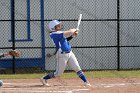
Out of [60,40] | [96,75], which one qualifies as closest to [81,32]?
[96,75]

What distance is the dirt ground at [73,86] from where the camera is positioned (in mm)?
12297

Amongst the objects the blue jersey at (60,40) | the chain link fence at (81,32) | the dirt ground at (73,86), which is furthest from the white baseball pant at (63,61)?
the chain link fence at (81,32)

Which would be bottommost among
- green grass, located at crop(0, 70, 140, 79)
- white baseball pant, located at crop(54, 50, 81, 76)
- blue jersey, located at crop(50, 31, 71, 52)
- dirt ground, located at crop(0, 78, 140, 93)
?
green grass, located at crop(0, 70, 140, 79)

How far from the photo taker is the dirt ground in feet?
40.3

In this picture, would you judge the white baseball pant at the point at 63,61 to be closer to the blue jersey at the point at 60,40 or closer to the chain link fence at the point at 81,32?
the blue jersey at the point at 60,40

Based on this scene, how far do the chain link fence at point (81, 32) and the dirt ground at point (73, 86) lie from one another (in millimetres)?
3140

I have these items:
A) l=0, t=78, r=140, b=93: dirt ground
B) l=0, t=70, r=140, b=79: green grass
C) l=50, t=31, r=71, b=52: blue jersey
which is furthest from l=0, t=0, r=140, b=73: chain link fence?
l=50, t=31, r=71, b=52: blue jersey

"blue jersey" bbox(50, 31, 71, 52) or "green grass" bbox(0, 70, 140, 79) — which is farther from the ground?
"blue jersey" bbox(50, 31, 71, 52)

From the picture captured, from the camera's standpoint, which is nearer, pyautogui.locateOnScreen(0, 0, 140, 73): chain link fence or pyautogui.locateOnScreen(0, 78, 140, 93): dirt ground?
pyautogui.locateOnScreen(0, 78, 140, 93): dirt ground

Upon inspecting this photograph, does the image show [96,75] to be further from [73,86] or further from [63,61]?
[63,61]

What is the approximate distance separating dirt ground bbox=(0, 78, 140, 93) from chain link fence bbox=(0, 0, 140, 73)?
3.14m

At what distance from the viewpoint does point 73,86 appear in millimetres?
13500

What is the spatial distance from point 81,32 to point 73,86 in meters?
5.48

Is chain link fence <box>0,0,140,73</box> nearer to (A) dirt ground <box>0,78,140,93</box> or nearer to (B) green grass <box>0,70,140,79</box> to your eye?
(B) green grass <box>0,70,140,79</box>
